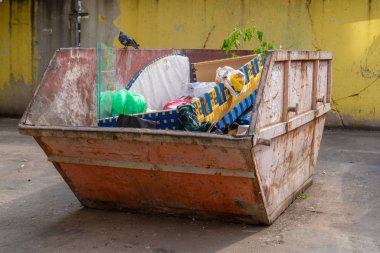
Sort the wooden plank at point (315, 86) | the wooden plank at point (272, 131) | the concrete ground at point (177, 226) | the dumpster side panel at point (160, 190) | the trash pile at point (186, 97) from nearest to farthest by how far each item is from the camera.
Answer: the wooden plank at point (272, 131) → the concrete ground at point (177, 226) → the dumpster side panel at point (160, 190) → the trash pile at point (186, 97) → the wooden plank at point (315, 86)

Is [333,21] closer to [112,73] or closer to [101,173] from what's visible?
[112,73]

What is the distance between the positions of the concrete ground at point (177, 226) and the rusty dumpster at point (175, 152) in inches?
6.8

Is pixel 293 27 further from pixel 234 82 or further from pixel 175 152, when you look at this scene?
pixel 175 152

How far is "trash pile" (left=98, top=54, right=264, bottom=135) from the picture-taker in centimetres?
488

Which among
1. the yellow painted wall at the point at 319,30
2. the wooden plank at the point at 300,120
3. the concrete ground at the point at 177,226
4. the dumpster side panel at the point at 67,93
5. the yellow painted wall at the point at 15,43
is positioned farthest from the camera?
the yellow painted wall at the point at 15,43

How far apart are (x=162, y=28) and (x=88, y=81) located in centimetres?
637

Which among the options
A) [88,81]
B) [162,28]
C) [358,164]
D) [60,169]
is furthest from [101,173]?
[162,28]

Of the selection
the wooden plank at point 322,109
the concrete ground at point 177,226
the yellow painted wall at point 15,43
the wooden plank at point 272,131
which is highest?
the yellow painted wall at point 15,43

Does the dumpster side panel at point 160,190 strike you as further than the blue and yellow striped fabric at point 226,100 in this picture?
No

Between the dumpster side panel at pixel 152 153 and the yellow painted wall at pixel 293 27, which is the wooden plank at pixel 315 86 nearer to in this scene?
the dumpster side panel at pixel 152 153

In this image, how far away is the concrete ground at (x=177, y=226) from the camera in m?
4.56

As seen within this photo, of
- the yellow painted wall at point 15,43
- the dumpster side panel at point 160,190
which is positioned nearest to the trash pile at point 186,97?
the dumpster side panel at point 160,190

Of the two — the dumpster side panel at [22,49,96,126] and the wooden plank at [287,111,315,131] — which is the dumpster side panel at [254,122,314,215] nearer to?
the wooden plank at [287,111,315,131]

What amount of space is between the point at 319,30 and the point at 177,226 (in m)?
7.17
